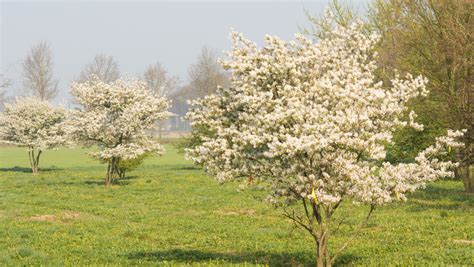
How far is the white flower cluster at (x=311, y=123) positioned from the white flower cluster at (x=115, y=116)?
26839 mm

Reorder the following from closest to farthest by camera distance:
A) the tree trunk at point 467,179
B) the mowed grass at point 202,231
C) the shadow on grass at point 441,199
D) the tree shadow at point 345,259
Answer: the tree shadow at point 345,259 → the mowed grass at point 202,231 → the shadow on grass at point 441,199 → the tree trunk at point 467,179

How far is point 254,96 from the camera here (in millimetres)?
13617

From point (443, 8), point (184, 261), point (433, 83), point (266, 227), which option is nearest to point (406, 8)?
point (443, 8)

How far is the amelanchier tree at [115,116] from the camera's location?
41.0 meters

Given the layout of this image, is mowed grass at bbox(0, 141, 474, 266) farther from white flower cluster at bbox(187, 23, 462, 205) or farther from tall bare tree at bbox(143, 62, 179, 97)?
tall bare tree at bbox(143, 62, 179, 97)

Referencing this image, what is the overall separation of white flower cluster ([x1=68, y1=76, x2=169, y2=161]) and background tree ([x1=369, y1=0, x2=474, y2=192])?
17043 millimetres

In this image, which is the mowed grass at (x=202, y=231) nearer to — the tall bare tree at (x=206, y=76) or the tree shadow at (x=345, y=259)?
the tree shadow at (x=345, y=259)

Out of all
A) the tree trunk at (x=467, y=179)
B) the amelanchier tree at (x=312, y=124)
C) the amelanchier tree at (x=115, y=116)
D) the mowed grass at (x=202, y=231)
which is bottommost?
the mowed grass at (x=202, y=231)

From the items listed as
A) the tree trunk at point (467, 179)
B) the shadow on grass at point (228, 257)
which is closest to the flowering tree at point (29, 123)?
the tree trunk at point (467, 179)

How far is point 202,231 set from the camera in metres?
23.7

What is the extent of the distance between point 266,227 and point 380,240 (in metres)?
5.49

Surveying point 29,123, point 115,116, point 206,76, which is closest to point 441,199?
point 115,116

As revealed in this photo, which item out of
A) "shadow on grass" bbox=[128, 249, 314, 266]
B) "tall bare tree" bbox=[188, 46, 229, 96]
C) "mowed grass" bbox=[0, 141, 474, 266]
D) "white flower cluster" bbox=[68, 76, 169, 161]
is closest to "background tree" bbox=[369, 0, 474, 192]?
"mowed grass" bbox=[0, 141, 474, 266]

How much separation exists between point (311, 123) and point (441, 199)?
71.1 feet
